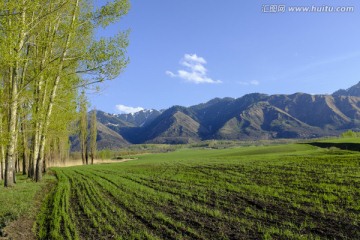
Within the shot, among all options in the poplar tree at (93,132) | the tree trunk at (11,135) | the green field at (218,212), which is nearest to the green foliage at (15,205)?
the green field at (218,212)

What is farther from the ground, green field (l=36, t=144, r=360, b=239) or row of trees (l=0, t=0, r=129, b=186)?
row of trees (l=0, t=0, r=129, b=186)

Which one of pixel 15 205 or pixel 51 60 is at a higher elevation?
pixel 51 60

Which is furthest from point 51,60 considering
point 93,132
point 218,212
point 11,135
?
point 93,132

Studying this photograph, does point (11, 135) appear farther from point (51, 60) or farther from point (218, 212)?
point (218, 212)

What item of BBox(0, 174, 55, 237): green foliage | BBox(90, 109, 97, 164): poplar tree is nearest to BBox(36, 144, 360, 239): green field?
BBox(0, 174, 55, 237): green foliage

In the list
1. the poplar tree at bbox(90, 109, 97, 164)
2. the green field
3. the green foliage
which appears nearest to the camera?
the green field

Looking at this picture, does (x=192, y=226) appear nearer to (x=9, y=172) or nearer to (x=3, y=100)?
(x=3, y=100)

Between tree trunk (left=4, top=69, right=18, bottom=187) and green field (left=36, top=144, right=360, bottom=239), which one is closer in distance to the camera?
green field (left=36, top=144, right=360, bottom=239)

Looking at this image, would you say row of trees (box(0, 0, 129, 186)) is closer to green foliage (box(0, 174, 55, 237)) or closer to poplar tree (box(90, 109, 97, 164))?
green foliage (box(0, 174, 55, 237))

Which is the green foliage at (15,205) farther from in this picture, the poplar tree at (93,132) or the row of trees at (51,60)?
the poplar tree at (93,132)

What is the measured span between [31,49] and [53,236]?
77.8 ft

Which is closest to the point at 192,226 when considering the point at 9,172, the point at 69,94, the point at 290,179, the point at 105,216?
the point at 105,216

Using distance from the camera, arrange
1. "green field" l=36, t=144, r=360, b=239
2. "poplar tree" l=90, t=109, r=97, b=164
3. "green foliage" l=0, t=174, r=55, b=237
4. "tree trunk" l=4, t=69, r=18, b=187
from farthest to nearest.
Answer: "poplar tree" l=90, t=109, r=97, b=164 → "tree trunk" l=4, t=69, r=18, b=187 → "green foliage" l=0, t=174, r=55, b=237 → "green field" l=36, t=144, r=360, b=239

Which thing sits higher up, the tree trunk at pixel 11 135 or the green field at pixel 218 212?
the tree trunk at pixel 11 135
